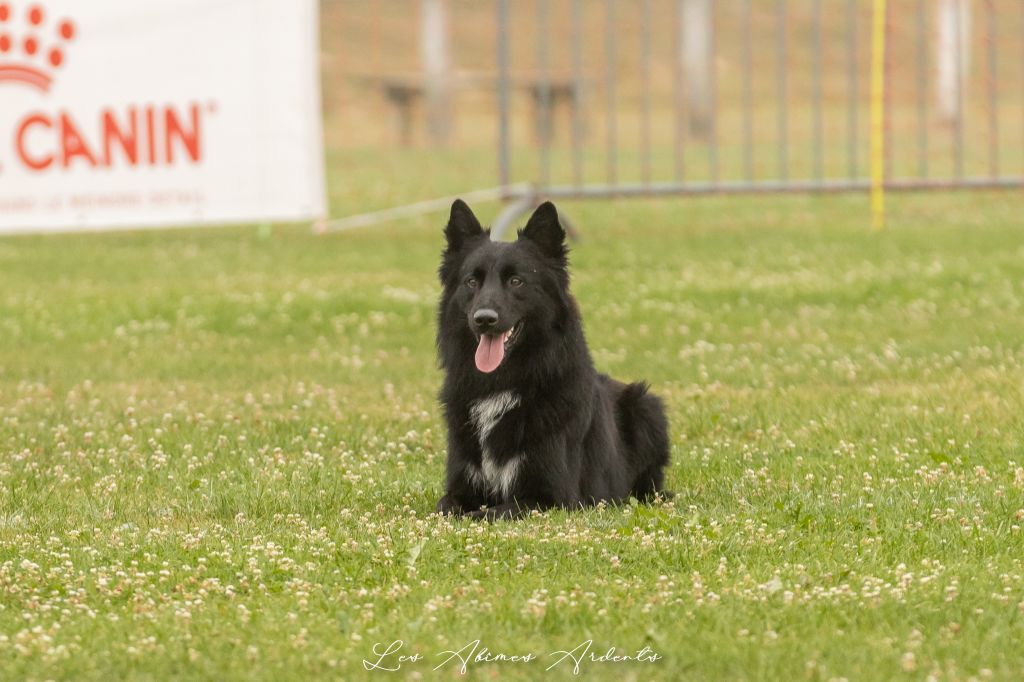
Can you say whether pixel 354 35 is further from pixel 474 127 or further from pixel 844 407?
pixel 844 407

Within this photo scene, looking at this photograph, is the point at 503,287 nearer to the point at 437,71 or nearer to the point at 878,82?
the point at 878,82

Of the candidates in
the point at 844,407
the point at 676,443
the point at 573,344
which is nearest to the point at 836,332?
the point at 844,407

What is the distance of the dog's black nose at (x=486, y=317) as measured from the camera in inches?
271

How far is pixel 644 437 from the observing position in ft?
25.7

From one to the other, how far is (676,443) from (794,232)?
10.9 m

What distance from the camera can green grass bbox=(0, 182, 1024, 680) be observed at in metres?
5.21

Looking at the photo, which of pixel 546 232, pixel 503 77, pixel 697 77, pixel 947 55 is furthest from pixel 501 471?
pixel 947 55

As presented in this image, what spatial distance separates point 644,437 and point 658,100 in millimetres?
45106

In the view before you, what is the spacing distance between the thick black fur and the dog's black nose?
89 millimetres

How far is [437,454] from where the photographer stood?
341 inches

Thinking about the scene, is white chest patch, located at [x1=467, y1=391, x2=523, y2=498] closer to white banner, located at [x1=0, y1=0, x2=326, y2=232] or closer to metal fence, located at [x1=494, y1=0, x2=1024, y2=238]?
metal fence, located at [x1=494, y1=0, x2=1024, y2=238]

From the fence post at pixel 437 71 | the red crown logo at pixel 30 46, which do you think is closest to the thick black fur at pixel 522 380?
the red crown logo at pixel 30 46

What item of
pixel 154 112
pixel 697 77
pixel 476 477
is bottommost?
pixel 476 477

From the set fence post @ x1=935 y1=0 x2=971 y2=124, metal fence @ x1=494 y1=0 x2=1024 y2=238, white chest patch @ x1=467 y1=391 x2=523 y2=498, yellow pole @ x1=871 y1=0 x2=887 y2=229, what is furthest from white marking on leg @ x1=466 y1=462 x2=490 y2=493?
fence post @ x1=935 y1=0 x2=971 y2=124
